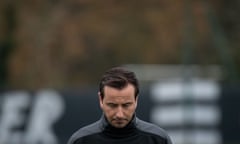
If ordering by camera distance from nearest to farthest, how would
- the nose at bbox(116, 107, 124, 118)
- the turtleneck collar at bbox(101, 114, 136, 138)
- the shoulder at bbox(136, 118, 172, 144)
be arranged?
the nose at bbox(116, 107, 124, 118)
the turtleneck collar at bbox(101, 114, 136, 138)
the shoulder at bbox(136, 118, 172, 144)

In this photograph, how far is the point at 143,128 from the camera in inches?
207

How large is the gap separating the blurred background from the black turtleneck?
10.7 m

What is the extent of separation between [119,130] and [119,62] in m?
23.6

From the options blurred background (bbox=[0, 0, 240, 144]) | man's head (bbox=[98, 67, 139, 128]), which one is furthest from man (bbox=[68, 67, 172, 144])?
blurred background (bbox=[0, 0, 240, 144])

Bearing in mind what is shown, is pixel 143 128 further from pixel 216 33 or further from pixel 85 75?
pixel 85 75

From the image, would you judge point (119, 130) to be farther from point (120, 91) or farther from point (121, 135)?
point (120, 91)

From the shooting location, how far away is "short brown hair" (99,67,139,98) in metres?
5.01

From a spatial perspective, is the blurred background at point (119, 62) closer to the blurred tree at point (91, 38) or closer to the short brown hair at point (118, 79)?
the blurred tree at point (91, 38)

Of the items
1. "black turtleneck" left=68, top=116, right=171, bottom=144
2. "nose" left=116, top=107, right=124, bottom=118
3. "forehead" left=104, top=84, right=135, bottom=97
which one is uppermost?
"forehead" left=104, top=84, right=135, bottom=97

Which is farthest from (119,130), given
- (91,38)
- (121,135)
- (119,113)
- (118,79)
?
(91,38)

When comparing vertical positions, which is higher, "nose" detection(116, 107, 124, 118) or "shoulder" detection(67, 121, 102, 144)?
"nose" detection(116, 107, 124, 118)

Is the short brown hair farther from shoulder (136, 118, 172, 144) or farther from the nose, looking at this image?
shoulder (136, 118, 172, 144)

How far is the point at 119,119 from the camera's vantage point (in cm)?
500

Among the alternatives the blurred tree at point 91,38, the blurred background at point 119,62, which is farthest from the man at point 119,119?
the blurred tree at point 91,38
